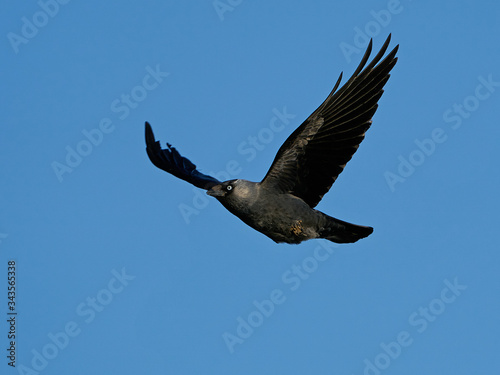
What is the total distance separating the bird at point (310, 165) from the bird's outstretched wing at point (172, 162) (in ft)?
9.22

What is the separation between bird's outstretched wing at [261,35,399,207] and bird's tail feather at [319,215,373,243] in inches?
33.1

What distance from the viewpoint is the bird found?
1482cm

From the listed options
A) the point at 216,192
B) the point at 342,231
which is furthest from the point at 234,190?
the point at 342,231

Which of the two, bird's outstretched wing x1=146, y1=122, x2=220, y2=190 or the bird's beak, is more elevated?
bird's outstretched wing x1=146, y1=122, x2=220, y2=190

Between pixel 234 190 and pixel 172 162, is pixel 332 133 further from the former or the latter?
pixel 172 162

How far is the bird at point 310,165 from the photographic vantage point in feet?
48.6

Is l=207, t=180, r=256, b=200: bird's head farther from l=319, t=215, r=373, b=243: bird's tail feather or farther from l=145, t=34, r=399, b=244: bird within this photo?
l=319, t=215, r=373, b=243: bird's tail feather

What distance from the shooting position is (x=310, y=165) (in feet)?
50.0

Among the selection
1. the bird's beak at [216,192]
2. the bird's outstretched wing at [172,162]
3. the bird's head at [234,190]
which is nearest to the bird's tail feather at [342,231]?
the bird's head at [234,190]

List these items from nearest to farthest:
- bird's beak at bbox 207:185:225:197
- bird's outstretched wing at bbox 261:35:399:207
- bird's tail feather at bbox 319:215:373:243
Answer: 1. bird's outstretched wing at bbox 261:35:399:207
2. bird's beak at bbox 207:185:225:197
3. bird's tail feather at bbox 319:215:373:243

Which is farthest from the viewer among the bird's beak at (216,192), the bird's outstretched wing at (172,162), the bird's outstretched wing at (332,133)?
the bird's outstretched wing at (172,162)

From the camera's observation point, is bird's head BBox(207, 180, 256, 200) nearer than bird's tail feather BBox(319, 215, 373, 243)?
Yes

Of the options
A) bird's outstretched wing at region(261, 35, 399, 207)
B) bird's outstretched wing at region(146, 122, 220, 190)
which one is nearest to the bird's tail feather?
bird's outstretched wing at region(261, 35, 399, 207)

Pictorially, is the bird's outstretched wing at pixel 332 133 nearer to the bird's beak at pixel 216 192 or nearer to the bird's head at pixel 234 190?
the bird's head at pixel 234 190
